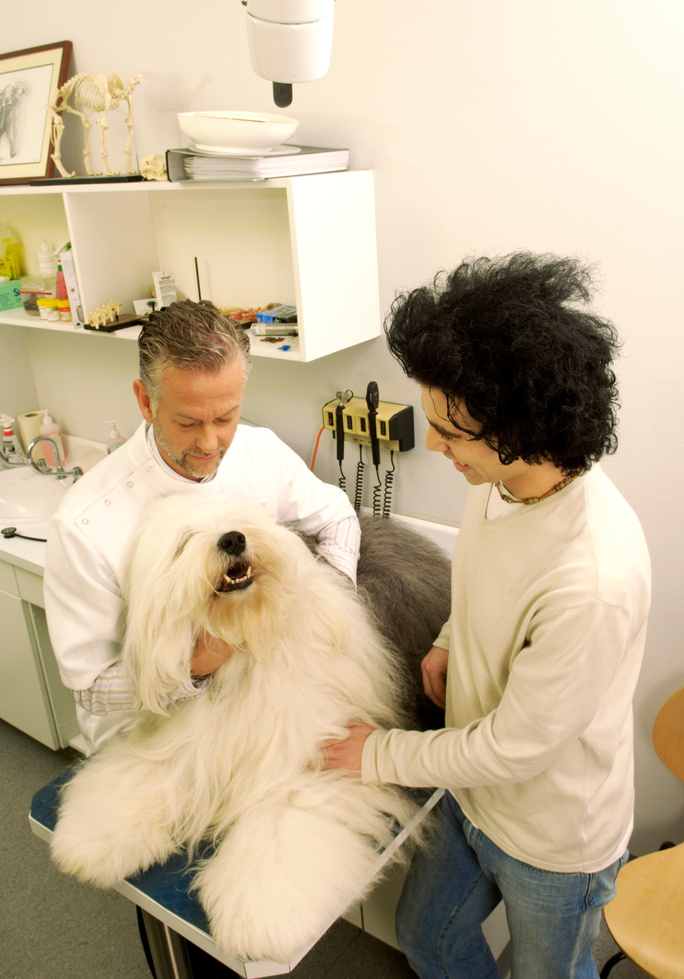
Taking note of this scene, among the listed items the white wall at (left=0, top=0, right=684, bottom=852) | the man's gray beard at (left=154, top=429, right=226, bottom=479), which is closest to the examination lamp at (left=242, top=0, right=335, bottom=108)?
the man's gray beard at (left=154, top=429, right=226, bottom=479)

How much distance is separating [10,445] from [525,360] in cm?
253

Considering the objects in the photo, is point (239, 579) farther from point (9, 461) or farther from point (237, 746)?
point (9, 461)

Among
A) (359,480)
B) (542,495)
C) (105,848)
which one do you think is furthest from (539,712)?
(359,480)

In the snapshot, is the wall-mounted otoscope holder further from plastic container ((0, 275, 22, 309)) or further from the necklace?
plastic container ((0, 275, 22, 309))

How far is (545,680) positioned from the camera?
0.96m

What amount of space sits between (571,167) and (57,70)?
174 cm

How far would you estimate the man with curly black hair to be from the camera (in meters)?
0.91

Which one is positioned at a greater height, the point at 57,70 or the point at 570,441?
the point at 57,70

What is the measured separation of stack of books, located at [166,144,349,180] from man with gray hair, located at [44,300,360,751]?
20.9 inches

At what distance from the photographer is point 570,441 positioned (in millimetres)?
920

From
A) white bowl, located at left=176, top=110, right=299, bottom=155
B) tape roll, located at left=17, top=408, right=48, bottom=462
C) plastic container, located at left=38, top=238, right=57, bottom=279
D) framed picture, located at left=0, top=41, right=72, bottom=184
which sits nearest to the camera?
white bowl, located at left=176, top=110, right=299, bottom=155

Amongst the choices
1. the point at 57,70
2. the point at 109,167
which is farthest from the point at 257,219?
the point at 57,70

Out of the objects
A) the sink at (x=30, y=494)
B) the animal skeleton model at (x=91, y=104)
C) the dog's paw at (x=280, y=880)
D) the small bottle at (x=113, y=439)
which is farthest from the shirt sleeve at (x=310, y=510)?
the sink at (x=30, y=494)

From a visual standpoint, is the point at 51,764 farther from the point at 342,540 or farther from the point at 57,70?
the point at 57,70
